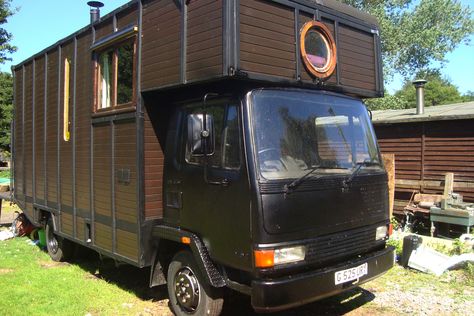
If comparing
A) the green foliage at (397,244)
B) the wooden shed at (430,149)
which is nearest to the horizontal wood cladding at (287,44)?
the green foliage at (397,244)

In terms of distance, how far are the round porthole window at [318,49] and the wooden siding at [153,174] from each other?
5.83 feet

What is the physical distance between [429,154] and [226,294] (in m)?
8.13

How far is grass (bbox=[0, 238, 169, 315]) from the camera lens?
5.10 meters

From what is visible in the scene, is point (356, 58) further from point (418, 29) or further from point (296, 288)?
point (418, 29)

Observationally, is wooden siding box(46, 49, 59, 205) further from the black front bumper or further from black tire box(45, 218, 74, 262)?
the black front bumper

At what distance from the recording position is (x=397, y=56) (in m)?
27.6

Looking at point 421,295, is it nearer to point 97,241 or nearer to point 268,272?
point 268,272

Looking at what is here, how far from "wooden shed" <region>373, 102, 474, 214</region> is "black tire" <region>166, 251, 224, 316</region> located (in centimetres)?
756

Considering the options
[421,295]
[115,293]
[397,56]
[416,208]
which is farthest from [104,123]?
[397,56]

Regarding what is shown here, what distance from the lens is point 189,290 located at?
14.7 ft

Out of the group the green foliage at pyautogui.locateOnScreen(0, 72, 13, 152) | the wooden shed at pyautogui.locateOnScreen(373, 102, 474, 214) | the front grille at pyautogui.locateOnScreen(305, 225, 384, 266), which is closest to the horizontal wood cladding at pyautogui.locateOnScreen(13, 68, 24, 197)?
the front grille at pyautogui.locateOnScreen(305, 225, 384, 266)

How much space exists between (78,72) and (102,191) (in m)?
1.75

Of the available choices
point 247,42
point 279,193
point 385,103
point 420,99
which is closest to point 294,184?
point 279,193

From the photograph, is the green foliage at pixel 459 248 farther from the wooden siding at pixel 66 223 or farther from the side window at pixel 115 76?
the wooden siding at pixel 66 223
